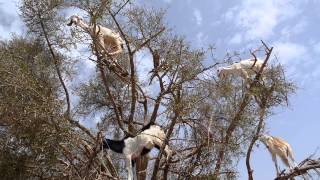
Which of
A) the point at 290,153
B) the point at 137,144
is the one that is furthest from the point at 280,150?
the point at 137,144

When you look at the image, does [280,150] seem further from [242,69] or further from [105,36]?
[105,36]

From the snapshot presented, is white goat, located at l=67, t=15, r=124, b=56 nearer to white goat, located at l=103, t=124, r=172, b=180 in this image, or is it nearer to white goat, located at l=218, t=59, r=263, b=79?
white goat, located at l=103, t=124, r=172, b=180

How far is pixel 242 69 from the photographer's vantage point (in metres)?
11.3

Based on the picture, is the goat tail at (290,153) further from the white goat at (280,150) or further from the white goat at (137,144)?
the white goat at (137,144)

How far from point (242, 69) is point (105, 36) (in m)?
2.55

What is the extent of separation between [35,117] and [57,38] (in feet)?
7.18

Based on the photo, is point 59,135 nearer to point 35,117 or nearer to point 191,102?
point 35,117

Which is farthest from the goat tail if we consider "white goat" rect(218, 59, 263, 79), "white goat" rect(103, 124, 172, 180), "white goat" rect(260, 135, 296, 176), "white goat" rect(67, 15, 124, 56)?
"white goat" rect(67, 15, 124, 56)

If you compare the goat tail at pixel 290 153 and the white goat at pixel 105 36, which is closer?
the white goat at pixel 105 36

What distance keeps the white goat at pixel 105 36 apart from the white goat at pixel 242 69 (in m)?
1.94

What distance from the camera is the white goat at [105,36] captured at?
10.4 meters

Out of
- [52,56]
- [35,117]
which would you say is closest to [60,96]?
[52,56]

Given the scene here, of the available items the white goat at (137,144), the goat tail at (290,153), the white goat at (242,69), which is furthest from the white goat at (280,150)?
the white goat at (137,144)

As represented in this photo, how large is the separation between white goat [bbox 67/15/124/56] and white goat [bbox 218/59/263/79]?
1.94 m
